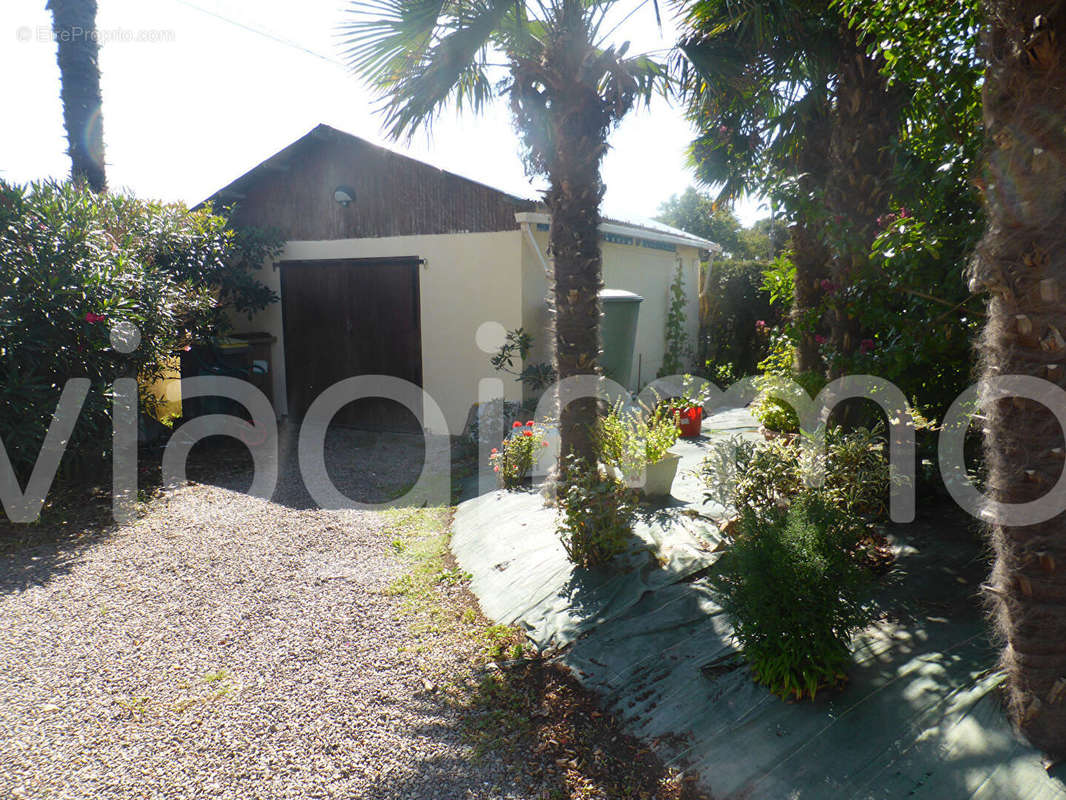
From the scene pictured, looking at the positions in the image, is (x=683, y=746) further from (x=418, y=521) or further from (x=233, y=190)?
(x=233, y=190)

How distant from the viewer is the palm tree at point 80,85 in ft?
29.7

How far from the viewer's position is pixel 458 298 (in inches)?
372

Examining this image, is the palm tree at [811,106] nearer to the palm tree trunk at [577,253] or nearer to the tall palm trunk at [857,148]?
the tall palm trunk at [857,148]

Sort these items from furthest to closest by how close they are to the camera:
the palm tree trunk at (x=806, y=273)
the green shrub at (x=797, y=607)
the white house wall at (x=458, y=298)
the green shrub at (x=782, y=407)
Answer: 1. the white house wall at (x=458, y=298)
2. the green shrub at (x=782, y=407)
3. the palm tree trunk at (x=806, y=273)
4. the green shrub at (x=797, y=607)

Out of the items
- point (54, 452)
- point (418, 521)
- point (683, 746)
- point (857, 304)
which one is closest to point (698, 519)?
point (857, 304)

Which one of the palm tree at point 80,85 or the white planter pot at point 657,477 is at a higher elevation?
the palm tree at point 80,85

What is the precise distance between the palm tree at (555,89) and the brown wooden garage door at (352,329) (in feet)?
14.9

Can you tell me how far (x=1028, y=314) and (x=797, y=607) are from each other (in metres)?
1.47

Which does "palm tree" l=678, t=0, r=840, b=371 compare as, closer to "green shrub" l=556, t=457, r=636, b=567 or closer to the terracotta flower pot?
the terracotta flower pot

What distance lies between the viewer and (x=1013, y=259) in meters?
2.30

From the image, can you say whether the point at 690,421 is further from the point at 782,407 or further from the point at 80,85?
the point at 80,85

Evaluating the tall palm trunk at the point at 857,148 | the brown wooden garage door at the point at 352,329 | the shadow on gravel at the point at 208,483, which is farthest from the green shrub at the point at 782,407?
the brown wooden garage door at the point at 352,329

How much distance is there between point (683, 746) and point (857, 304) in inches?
134

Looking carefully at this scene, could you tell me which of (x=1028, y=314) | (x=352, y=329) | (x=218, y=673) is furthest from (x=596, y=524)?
(x=352, y=329)
